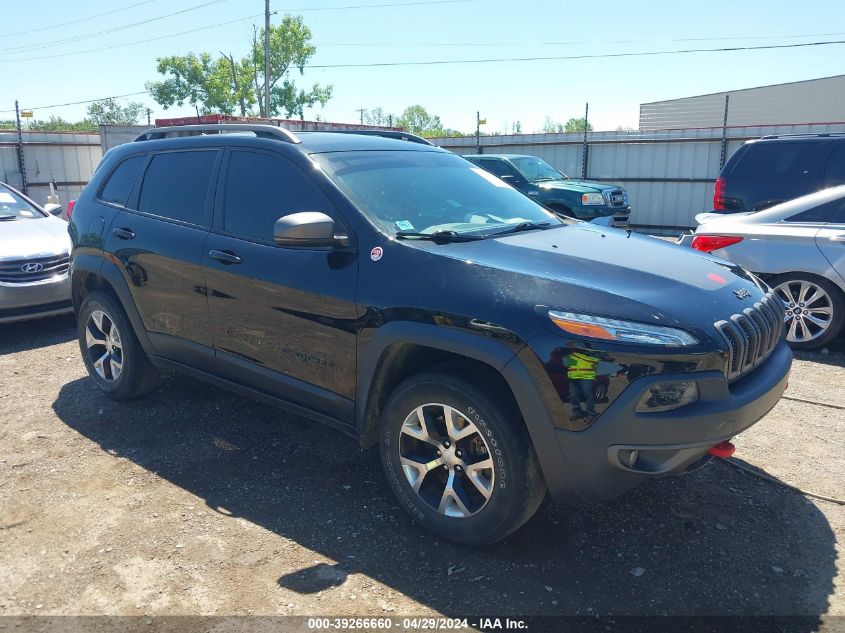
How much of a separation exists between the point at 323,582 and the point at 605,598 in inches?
46.4

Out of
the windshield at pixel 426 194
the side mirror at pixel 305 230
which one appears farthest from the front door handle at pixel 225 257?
the windshield at pixel 426 194

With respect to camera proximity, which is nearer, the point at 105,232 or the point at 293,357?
the point at 293,357

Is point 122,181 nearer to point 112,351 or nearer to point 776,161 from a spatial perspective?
point 112,351

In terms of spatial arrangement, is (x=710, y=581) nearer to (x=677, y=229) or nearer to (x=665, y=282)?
(x=665, y=282)

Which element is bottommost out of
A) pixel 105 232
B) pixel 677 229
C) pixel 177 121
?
pixel 677 229

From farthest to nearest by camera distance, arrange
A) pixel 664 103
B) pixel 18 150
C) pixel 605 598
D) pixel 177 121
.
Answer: pixel 664 103 < pixel 18 150 < pixel 177 121 < pixel 605 598

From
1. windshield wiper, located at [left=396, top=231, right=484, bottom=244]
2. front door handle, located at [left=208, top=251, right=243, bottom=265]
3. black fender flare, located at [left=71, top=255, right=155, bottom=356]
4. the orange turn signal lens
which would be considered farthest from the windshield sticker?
black fender flare, located at [left=71, top=255, right=155, bottom=356]

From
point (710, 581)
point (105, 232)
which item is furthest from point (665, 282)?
point (105, 232)

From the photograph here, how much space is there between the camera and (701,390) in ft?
8.75

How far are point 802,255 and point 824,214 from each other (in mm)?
459

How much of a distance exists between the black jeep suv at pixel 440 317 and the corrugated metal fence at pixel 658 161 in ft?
44.3

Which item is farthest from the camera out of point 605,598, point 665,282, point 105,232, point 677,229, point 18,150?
point 18,150

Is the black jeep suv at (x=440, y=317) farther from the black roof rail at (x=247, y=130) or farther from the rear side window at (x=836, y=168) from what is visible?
the rear side window at (x=836, y=168)

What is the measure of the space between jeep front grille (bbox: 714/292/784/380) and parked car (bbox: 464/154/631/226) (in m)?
9.04
